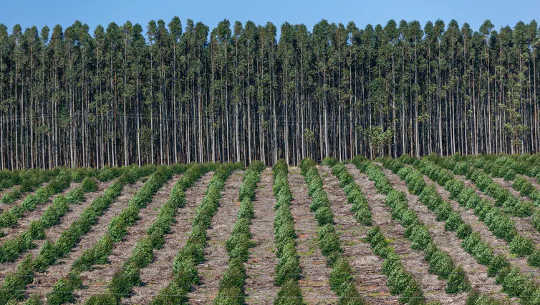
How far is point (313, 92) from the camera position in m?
59.5

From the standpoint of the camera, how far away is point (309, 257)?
18.4 metres

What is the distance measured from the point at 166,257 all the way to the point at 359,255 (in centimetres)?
498

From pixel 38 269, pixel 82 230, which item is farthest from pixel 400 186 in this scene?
pixel 38 269

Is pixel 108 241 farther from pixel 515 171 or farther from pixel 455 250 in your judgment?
pixel 515 171

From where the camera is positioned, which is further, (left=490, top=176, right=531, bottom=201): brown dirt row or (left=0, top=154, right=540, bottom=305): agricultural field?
(left=490, top=176, right=531, bottom=201): brown dirt row

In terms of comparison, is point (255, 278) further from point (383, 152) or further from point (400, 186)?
point (383, 152)

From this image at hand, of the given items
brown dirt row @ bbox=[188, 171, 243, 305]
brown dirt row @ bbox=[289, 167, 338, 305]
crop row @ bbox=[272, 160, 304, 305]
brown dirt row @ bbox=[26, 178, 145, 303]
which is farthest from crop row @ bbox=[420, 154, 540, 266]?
brown dirt row @ bbox=[26, 178, 145, 303]

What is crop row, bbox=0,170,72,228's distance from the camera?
70.4ft

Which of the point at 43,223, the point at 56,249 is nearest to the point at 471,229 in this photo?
the point at 56,249

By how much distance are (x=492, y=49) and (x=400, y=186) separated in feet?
139

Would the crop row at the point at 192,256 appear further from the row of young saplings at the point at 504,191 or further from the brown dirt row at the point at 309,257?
the row of young saplings at the point at 504,191

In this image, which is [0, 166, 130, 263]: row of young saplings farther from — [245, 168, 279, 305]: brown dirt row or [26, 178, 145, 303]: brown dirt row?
[245, 168, 279, 305]: brown dirt row

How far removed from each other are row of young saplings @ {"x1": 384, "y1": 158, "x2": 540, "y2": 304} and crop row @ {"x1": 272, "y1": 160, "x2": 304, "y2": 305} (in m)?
4.20

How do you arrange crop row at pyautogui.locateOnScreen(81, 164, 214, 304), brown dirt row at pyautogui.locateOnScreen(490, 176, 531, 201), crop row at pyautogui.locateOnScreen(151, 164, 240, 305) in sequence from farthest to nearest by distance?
brown dirt row at pyautogui.locateOnScreen(490, 176, 531, 201) < crop row at pyautogui.locateOnScreen(81, 164, 214, 304) < crop row at pyautogui.locateOnScreen(151, 164, 240, 305)
